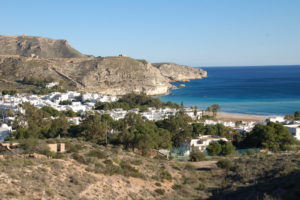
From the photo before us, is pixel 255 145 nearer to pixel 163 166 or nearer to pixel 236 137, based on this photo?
pixel 236 137

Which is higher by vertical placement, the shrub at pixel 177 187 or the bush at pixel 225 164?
the bush at pixel 225 164

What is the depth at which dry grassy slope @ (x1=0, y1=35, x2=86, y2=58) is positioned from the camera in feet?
362

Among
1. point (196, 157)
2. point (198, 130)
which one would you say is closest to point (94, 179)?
point (196, 157)

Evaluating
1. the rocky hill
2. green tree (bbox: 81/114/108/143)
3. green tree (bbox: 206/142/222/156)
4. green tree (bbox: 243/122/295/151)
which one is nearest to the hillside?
green tree (bbox: 206/142/222/156)

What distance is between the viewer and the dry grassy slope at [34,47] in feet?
362

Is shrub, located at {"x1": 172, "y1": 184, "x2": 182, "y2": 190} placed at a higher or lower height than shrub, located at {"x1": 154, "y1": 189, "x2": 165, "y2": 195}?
lower

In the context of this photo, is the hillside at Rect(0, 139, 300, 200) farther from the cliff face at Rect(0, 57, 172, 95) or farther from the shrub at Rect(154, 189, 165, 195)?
the cliff face at Rect(0, 57, 172, 95)

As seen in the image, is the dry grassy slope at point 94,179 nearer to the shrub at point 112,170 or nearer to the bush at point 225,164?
the shrub at point 112,170

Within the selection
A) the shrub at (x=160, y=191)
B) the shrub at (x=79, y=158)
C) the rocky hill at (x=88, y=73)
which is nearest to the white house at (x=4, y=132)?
the shrub at (x=79, y=158)

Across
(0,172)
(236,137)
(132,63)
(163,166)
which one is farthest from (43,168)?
(132,63)

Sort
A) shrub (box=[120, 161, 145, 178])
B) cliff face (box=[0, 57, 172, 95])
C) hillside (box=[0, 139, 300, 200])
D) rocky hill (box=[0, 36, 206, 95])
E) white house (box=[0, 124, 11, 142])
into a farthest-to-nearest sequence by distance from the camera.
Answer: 1. cliff face (box=[0, 57, 172, 95])
2. rocky hill (box=[0, 36, 206, 95])
3. white house (box=[0, 124, 11, 142])
4. shrub (box=[120, 161, 145, 178])
5. hillside (box=[0, 139, 300, 200])

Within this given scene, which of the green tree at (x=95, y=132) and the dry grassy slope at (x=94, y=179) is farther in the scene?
the green tree at (x=95, y=132)

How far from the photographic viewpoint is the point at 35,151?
1390cm

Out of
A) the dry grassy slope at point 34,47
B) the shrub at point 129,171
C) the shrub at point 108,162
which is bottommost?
the shrub at point 129,171
